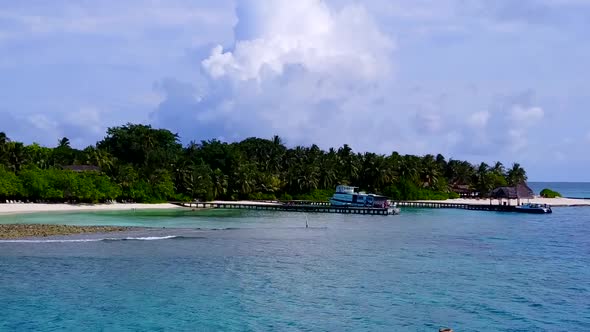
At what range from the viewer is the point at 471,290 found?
32.9 meters

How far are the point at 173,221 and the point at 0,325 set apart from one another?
48552 mm

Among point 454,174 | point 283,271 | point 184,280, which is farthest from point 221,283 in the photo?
point 454,174

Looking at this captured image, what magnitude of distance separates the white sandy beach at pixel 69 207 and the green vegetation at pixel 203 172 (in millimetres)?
1684

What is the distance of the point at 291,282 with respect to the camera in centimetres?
3456

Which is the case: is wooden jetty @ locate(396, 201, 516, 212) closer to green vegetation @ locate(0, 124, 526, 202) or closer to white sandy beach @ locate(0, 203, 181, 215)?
green vegetation @ locate(0, 124, 526, 202)

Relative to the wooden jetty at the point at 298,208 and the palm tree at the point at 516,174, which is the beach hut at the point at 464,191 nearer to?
the palm tree at the point at 516,174

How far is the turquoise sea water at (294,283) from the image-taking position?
86.6 ft

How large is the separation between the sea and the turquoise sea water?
0.08 meters

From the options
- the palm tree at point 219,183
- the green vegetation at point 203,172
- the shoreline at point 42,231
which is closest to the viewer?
the shoreline at point 42,231

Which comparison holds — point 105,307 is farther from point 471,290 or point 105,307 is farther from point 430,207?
point 430,207

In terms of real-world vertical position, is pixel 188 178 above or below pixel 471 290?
above

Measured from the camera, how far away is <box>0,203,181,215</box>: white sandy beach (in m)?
84.2

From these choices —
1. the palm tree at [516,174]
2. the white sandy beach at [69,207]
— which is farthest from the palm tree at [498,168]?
the white sandy beach at [69,207]

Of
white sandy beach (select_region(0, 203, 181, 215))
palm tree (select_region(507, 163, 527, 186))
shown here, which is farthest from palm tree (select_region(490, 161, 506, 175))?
white sandy beach (select_region(0, 203, 181, 215))
